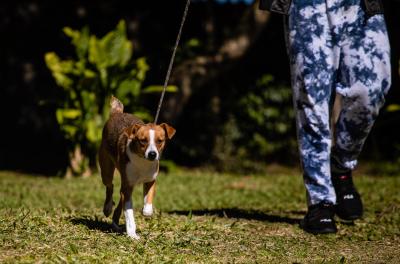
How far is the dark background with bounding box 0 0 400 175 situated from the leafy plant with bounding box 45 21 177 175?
4.78 feet

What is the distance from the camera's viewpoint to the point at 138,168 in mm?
4879

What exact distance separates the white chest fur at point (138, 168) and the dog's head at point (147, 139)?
6 centimetres

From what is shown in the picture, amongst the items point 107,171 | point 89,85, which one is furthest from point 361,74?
point 89,85

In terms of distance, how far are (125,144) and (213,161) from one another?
691 centimetres

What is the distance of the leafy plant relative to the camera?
10141mm

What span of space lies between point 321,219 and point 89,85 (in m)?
5.46

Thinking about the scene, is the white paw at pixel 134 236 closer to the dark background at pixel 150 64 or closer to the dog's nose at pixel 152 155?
the dog's nose at pixel 152 155

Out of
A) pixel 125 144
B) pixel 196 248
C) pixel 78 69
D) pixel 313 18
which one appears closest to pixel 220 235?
pixel 196 248

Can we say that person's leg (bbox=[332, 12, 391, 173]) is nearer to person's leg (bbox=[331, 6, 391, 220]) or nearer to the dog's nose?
person's leg (bbox=[331, 6, 391, 220])

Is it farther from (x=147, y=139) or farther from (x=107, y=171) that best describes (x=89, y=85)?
(x=147, y=139)

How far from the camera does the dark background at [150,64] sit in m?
11.9

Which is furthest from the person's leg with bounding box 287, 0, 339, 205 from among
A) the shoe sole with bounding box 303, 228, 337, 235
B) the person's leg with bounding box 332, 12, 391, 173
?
the shoe sole with bounding box 303, 228, 337, 235

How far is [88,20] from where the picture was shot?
12664mm

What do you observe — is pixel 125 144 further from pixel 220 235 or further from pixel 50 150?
pixel 50 150
